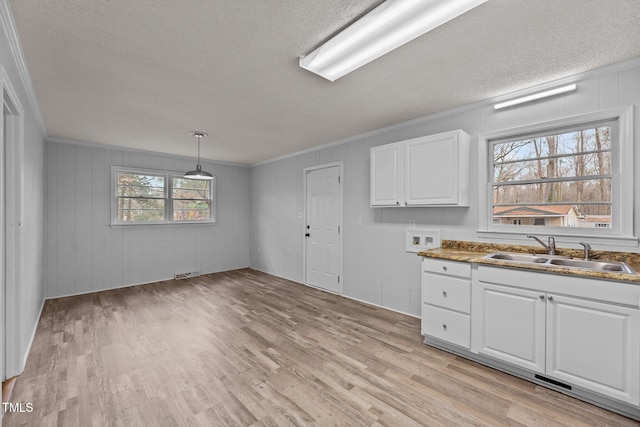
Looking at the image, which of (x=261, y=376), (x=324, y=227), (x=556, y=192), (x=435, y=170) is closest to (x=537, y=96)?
(x=556, y=192)

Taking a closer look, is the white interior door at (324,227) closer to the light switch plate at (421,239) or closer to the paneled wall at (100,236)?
the light switch plate at (421,239)

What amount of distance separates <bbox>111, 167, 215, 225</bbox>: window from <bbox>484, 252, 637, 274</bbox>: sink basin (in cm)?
528

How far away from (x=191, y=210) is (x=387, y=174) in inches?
165

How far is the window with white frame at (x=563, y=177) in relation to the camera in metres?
2.25

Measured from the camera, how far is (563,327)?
6.54 ft

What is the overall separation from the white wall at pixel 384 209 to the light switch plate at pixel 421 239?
0.25ft

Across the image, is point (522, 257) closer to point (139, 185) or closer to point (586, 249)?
point (586, 249)

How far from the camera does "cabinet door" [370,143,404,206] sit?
332 centimetres

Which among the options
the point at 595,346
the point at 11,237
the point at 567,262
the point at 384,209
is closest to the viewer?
the point at 595,346

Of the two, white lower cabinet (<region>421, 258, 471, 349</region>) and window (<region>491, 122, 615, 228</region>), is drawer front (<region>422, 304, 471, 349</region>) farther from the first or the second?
window (<region>491, 122, 615, 228</region>)

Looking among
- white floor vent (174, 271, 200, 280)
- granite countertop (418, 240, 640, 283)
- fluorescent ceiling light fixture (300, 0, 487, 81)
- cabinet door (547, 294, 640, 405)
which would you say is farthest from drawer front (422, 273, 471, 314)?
white floor vent (174, 271, 200, 280)

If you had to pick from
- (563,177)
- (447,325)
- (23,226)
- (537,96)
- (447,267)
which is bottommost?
(447,325)

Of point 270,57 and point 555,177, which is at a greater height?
point 270,57

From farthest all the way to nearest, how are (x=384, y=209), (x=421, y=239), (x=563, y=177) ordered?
(x=384, y=209) → (x=421, y=239) → (x=563, y=177)
